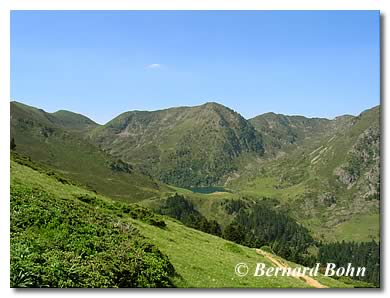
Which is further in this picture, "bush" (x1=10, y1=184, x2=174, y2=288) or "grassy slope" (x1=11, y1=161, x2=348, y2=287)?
"grassy slope" (x1=11, y1=161, x2=348, y2=287)

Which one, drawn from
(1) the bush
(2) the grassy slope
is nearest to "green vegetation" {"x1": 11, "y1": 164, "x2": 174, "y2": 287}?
(1) the bush

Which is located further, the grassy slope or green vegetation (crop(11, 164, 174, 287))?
the grassy slope

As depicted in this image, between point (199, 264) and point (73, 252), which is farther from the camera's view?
point (199, 264)

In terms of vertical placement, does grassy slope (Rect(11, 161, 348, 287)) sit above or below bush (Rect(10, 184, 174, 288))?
below

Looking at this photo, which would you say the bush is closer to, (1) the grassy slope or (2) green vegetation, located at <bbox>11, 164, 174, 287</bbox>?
(2) green vegetation, located at <bbox>11, 164, 174, 287</bbox>

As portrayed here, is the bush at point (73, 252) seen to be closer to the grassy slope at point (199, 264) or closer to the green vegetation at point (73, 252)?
the green vegetation at point (73, 252)

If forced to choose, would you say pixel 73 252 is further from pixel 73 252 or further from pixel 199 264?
pixel 199 264

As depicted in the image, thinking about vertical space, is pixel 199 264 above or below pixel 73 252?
below

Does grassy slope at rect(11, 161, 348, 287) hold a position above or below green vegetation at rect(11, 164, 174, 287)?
below

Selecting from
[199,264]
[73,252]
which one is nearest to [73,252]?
[73,252]
